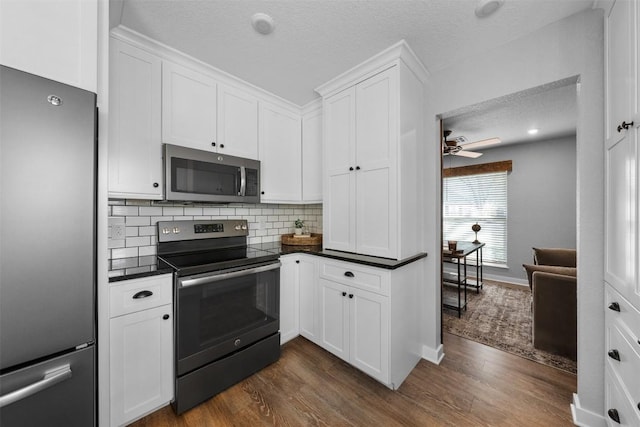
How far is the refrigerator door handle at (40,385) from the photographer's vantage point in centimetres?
77

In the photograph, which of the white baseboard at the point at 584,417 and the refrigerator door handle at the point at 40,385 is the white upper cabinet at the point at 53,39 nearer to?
the refrigerator door handle at the point at 40,385

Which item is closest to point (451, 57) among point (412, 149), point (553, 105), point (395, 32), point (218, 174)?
point (395, 32)

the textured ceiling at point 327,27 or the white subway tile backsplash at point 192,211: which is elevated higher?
the textured ceiling at point 327,27

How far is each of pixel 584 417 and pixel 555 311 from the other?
3.29 ft

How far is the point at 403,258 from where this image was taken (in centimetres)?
191

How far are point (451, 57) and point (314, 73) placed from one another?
3.68ft

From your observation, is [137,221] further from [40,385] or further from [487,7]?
[487,7]

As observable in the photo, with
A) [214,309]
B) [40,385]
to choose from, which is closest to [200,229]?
[214,309]

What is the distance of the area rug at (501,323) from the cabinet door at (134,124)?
10.6 ft

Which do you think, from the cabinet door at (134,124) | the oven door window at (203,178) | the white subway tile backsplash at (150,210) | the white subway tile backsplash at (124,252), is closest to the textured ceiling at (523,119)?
the oven door window at (203,178)

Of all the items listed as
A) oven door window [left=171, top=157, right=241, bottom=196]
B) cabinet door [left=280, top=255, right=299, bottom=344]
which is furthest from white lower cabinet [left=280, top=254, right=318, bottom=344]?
oven door window [left=171, top=157, right=241, bottom=196]

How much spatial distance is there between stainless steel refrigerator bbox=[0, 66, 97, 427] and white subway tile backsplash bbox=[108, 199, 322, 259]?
1.12 meters

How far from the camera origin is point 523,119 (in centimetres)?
330

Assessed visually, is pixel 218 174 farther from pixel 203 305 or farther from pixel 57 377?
pixel 57 377
